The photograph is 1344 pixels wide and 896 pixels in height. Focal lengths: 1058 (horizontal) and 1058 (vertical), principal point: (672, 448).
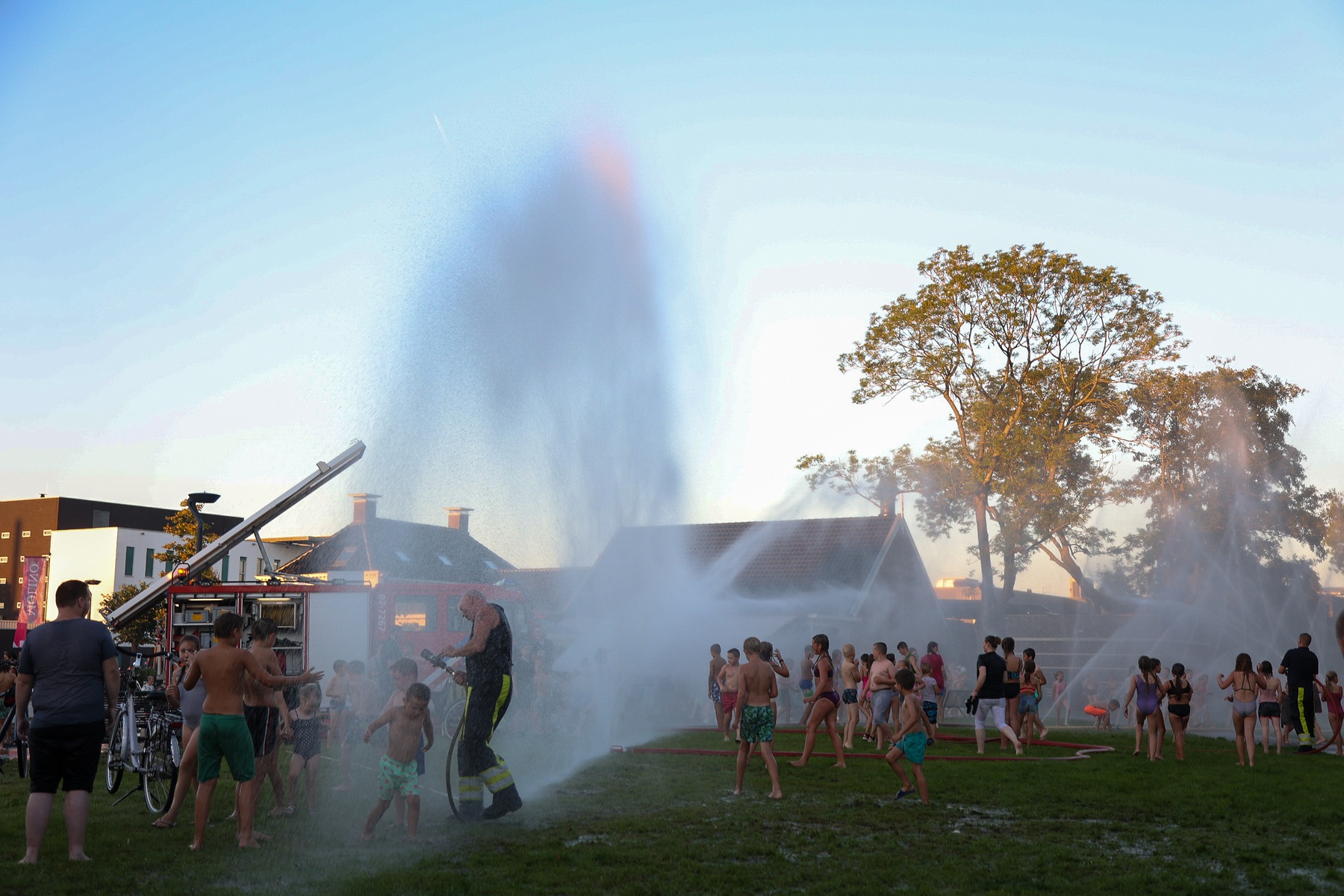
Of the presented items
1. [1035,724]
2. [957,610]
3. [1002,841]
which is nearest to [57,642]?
[1002,841]

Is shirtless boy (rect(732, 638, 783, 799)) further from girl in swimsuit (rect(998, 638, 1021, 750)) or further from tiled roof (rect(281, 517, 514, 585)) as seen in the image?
girl in swimsuit (rect(998, 638, 1021, 750))

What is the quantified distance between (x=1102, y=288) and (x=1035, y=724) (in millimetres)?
16573

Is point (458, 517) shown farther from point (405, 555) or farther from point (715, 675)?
point (715, 675)

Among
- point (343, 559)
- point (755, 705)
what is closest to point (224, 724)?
point (755, 705)

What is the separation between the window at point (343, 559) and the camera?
20711mm

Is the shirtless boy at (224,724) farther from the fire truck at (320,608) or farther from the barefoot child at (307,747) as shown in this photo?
the fire truck at (320,608)

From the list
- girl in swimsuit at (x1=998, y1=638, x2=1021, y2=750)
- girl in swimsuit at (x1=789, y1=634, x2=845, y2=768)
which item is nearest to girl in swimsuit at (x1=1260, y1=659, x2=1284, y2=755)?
girl in swimsuit at (x1=998, y1=638, x2=1021, y2=750)

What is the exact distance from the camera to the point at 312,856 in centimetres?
874

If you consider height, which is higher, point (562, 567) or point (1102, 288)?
point (1102, 288)

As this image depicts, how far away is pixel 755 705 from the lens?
1277 centimetres

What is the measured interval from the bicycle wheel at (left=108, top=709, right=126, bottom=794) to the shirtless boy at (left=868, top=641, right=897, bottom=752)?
10219mm

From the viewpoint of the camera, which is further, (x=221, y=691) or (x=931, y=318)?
(x=931, y=318)

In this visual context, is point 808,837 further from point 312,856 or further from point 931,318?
point 931,318

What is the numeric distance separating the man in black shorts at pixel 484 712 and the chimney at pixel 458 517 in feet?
14.3
